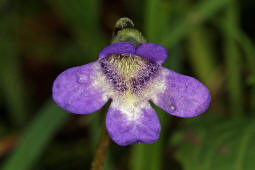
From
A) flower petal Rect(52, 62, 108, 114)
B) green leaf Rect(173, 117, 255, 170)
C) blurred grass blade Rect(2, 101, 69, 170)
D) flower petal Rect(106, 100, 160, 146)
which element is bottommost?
blurred grass blade Rect(2, 101, 69, 170)

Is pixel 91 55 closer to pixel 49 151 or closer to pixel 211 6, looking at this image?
pixel 49 151

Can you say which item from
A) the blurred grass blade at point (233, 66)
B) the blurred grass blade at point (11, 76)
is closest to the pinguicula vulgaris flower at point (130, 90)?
the blurred grass blade at point (233, 66)

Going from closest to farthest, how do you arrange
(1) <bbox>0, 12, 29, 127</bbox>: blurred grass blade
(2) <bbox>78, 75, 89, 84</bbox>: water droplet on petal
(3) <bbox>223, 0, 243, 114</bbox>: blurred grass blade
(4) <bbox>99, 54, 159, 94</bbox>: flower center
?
(2) <bbox>78, 75, 89, 84</bbox>: water droplet on petal → (4) <bbox>99, 54, 159, 94</bbox>: flower center → (3) <bbox>223, 0, 243, 114</bbox>: blurred grass blade → (1) <bbox>0, 12, 29, 127</bbox>: blurred grass blade

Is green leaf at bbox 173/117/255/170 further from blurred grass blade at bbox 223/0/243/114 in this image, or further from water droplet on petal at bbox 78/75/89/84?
water droplet on petal at bbox 78/75/89/84

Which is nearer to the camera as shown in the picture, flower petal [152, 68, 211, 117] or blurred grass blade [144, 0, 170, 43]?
flower petal [152, 68, 211, 117]

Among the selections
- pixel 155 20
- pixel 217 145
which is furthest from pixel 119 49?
pixel 217 145

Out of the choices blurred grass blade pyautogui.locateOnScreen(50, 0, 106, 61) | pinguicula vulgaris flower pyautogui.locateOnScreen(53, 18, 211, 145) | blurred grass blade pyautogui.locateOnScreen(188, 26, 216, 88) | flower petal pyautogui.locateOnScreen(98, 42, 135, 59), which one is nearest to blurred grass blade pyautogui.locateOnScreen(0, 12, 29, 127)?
blurred grass blade pyautogui.locateOnScreen(50, 0, 106, 61)

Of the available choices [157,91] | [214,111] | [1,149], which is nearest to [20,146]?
[1,149]
